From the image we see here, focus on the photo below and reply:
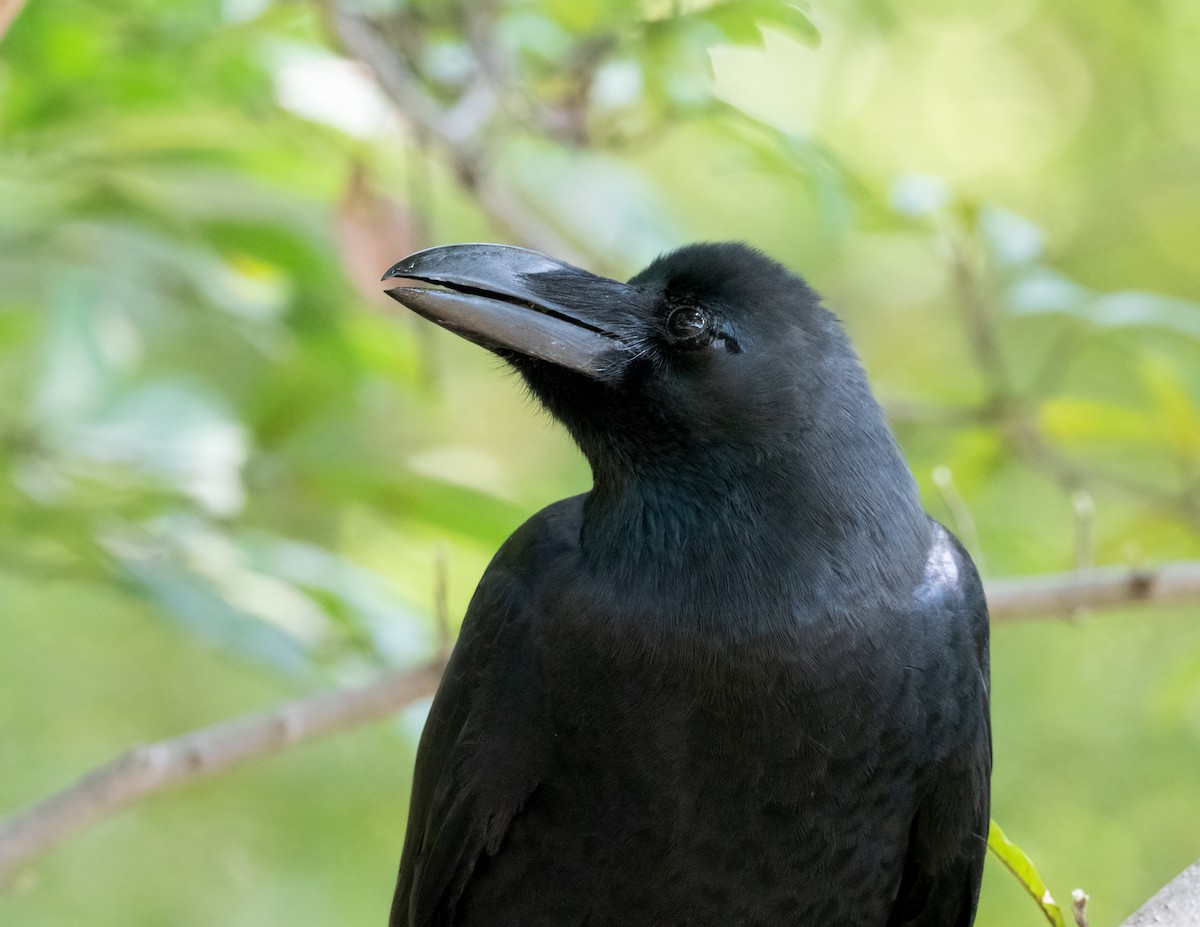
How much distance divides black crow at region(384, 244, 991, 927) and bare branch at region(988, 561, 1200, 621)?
0.32m

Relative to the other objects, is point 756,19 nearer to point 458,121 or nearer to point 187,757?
point 458,121

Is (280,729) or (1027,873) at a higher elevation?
(1027,873)

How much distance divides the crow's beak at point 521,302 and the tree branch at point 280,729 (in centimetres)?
69

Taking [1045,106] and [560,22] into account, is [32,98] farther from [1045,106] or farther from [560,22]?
[1045,106]

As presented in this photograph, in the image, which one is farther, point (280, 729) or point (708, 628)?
point (280, 729)

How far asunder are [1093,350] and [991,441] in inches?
112

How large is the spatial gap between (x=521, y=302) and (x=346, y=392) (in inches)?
41.8

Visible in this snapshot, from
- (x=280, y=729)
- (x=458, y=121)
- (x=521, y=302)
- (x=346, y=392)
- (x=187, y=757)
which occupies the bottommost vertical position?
(x=187, y=757)

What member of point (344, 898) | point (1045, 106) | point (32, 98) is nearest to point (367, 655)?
point (32, 98)

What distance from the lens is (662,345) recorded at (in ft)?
6.76

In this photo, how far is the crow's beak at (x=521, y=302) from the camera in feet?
6.44

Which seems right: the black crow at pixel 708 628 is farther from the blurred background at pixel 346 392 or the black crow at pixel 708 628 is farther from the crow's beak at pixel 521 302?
the blurred background at pixel 346 392

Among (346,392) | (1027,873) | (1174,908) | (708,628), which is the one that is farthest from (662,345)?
(346,392)

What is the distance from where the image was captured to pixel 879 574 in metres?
2.00
